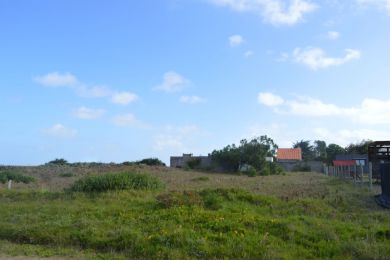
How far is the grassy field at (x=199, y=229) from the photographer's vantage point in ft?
29.1

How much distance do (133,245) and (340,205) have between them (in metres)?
7.68

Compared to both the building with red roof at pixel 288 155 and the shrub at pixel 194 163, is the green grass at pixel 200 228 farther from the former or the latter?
the building with red roof at pixel 288 155

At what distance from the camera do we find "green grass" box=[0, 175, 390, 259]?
888cm

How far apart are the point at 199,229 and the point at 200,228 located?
96mm

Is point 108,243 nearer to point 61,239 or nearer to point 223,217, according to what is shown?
point 61,239

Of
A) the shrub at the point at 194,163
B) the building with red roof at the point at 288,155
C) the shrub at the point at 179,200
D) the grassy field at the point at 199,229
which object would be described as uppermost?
the building with red roof at the point at 288,155

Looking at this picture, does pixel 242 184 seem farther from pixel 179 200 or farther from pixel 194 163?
pixel 194 163

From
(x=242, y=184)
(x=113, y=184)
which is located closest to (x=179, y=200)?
(x=113, y=184)

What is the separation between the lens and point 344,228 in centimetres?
1048

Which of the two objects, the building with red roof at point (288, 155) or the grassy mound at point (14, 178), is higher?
the building with red roof at point (288, 155)

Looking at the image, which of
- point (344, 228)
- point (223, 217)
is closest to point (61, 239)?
point (223, 217)

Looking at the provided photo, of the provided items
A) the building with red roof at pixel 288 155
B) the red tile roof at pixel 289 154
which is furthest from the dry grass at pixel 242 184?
the red tile roof at pixel 289 154

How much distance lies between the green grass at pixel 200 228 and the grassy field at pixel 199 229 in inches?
0.7

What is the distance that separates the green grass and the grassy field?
0.06 feet
